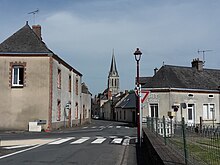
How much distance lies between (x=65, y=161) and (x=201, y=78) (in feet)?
101

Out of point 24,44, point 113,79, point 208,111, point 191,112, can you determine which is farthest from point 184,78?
point 113,79

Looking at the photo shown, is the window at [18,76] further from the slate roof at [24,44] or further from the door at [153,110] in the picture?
the door at [153,110]

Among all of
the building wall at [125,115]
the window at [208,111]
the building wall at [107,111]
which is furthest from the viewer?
the building wall at [107,111]

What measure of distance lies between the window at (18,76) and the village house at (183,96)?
12.5 m

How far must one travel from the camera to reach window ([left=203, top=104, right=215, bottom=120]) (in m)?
36.3

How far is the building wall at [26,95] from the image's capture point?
29.0 metres

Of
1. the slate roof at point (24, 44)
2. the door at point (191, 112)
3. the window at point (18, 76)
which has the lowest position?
the door at point (191, 112)

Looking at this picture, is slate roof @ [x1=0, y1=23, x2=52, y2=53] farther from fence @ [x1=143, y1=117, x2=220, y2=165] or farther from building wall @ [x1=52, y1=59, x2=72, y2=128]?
fence @ [x1=143, y1=117, x2=220, y2=165]

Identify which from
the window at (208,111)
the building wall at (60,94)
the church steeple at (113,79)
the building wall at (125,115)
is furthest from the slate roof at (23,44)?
the church steeple at (113,79)

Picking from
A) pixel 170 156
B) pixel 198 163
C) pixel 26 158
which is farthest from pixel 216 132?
pixel 26 158

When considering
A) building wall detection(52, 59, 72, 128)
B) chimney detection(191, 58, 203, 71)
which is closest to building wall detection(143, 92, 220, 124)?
chimney detection(191, 58, 203, 71)

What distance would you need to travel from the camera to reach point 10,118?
1139 inches

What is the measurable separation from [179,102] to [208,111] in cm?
388

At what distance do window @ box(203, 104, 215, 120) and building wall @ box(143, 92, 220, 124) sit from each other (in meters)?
0.25
